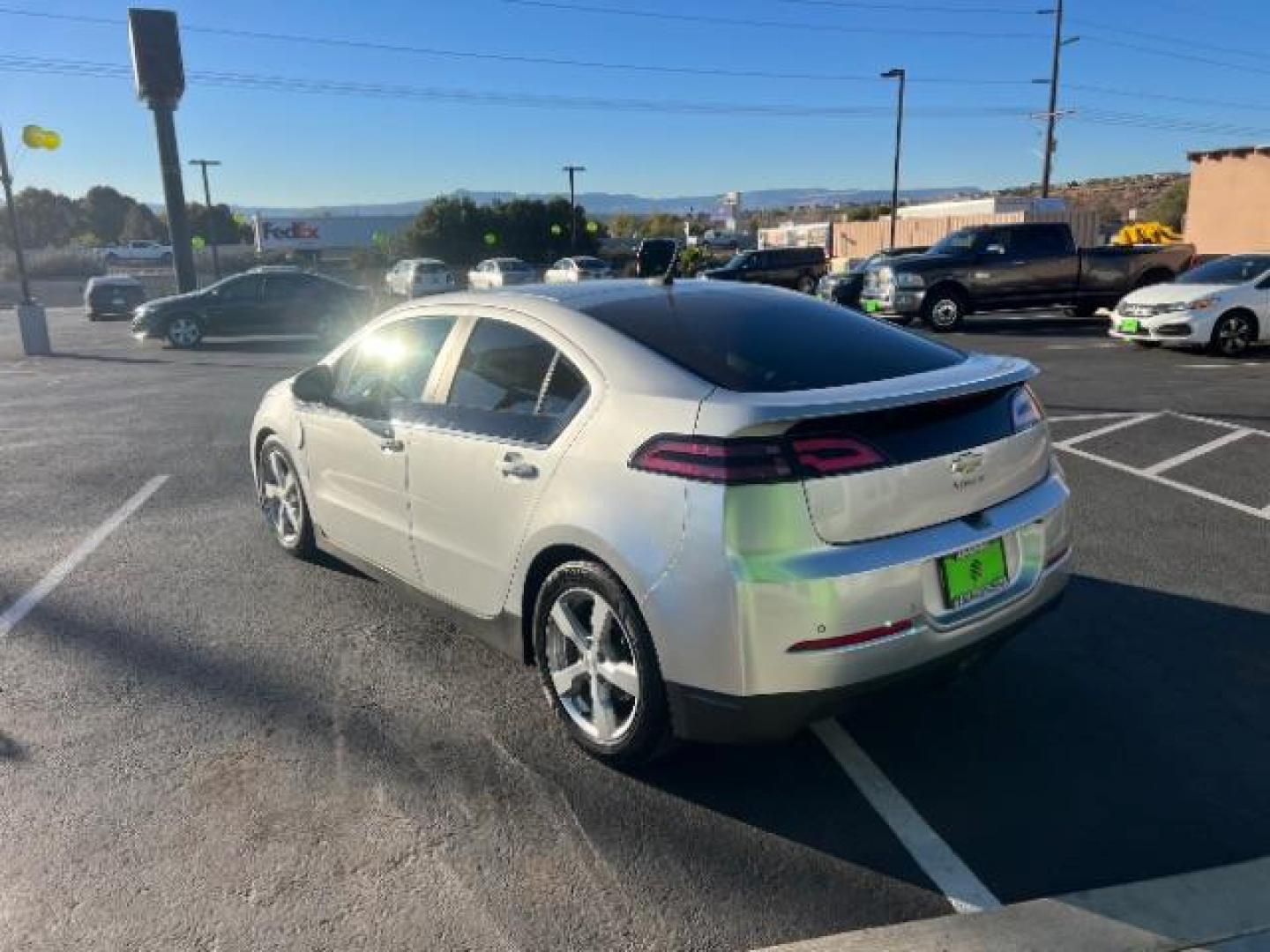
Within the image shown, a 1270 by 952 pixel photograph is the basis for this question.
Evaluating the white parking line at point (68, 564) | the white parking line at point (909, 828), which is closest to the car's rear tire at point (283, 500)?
the white parking line at point (68, 564)

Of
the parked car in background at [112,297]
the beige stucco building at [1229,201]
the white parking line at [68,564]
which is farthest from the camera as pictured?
the parked car in background at [112,297]

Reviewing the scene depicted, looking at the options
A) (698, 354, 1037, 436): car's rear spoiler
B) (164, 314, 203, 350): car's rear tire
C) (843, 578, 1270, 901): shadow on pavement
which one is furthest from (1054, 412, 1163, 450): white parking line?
(164, 314, 203, 350): car's rear tire

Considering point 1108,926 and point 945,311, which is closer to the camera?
point 1108,926

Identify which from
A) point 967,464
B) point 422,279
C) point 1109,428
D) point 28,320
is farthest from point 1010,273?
point 422,279

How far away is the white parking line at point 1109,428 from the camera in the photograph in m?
7.99

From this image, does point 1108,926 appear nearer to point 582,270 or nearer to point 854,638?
point 854,638

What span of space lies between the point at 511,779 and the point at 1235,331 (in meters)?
13.3

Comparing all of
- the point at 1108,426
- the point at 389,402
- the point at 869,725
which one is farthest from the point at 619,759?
the point at 1108,426

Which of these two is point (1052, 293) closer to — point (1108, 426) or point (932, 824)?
point (1108, 426)

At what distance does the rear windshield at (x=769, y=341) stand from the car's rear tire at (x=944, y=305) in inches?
578

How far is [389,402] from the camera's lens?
4.12 m

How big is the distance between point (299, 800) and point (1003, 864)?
2119 millimetres

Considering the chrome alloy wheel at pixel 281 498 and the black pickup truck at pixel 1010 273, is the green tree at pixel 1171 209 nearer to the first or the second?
the black pickup truck at pixel 1010 273

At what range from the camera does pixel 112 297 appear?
27922 millimetres
